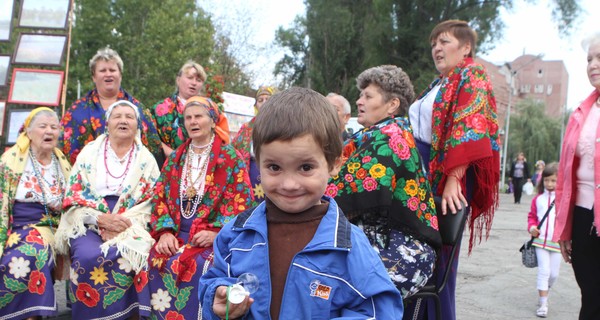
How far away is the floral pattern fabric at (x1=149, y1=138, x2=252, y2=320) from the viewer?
3.66m

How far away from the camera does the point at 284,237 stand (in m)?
1.76

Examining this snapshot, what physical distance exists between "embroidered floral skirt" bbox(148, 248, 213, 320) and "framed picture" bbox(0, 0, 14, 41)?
5277 millimetres

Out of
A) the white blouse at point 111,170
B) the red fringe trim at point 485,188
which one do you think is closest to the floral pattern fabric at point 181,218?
the white blouse at point 111,170

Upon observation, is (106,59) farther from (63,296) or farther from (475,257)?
(475,257)

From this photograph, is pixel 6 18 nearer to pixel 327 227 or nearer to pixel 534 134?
pixel 327 227

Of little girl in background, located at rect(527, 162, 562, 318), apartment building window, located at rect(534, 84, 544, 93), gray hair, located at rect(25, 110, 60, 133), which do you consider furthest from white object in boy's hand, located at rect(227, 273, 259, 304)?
apartment building window, located at rect(534, 84, 544, 93)

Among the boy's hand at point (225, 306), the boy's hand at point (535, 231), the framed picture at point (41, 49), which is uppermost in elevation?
the framed picture at point (41, 49)

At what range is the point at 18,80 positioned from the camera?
6957mm

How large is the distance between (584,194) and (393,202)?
1224 millimetres

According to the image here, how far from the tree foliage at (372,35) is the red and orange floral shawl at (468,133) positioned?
21497 millimetres

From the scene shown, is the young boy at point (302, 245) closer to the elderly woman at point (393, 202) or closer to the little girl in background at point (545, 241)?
the elderly woman at point (393, 202)

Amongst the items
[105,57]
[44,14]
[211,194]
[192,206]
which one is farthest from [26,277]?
[44,14]

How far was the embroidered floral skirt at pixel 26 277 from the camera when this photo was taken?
12.3ft

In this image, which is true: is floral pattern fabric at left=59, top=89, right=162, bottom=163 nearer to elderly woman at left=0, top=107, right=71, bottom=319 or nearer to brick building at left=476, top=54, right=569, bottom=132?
elderly woman at left=0, top=107, right=71, bottom=319
